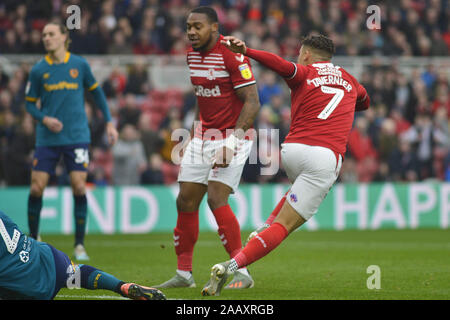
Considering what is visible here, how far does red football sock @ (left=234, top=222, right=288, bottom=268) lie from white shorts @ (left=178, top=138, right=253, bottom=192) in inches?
40.5

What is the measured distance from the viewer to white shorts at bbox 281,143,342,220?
20.7ft

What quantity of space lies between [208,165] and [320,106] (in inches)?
51.3

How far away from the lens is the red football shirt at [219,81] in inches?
279

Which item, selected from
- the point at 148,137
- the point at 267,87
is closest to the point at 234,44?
the point at 148,137

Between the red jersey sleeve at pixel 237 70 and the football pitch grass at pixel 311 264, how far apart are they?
1.81 metres

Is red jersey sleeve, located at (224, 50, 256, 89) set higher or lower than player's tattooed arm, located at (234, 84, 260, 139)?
higher

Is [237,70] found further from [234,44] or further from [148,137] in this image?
[148,137]

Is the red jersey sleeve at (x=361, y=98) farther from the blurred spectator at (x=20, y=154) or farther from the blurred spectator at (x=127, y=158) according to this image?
the blurred spectator at (x=20, y=154)

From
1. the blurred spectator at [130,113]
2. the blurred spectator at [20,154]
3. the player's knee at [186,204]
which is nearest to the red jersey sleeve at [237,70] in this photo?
the player's knee at [186,204]

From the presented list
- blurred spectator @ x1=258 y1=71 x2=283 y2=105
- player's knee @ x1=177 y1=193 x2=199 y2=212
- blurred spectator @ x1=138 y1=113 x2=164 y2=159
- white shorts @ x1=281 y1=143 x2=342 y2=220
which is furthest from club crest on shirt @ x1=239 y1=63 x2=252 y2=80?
blurred spectator @ x1=258 y1=71 x2=283 y2=105

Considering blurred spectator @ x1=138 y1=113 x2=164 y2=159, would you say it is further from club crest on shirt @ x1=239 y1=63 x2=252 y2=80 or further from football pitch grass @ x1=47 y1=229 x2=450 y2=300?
club crest on shirt @ x1=239 y1=63 x2=252 y2=80

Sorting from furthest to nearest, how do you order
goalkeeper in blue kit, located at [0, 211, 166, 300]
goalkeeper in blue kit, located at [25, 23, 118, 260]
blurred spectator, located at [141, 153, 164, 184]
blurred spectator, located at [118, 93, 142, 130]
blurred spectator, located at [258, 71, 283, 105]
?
blurred spectator, located at [258, 71, 283, 105]
blurred spectator, located at [118, 93, 142, 130]
blurred spectator, located at [141, 153, 164, 184]
goalkeeper in blue kit, located at [25, 23, 118, 260]
goalkeeper in blue kit, located at [0, 211, 166, 300]

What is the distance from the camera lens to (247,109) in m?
6.92

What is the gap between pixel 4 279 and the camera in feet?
17.4
